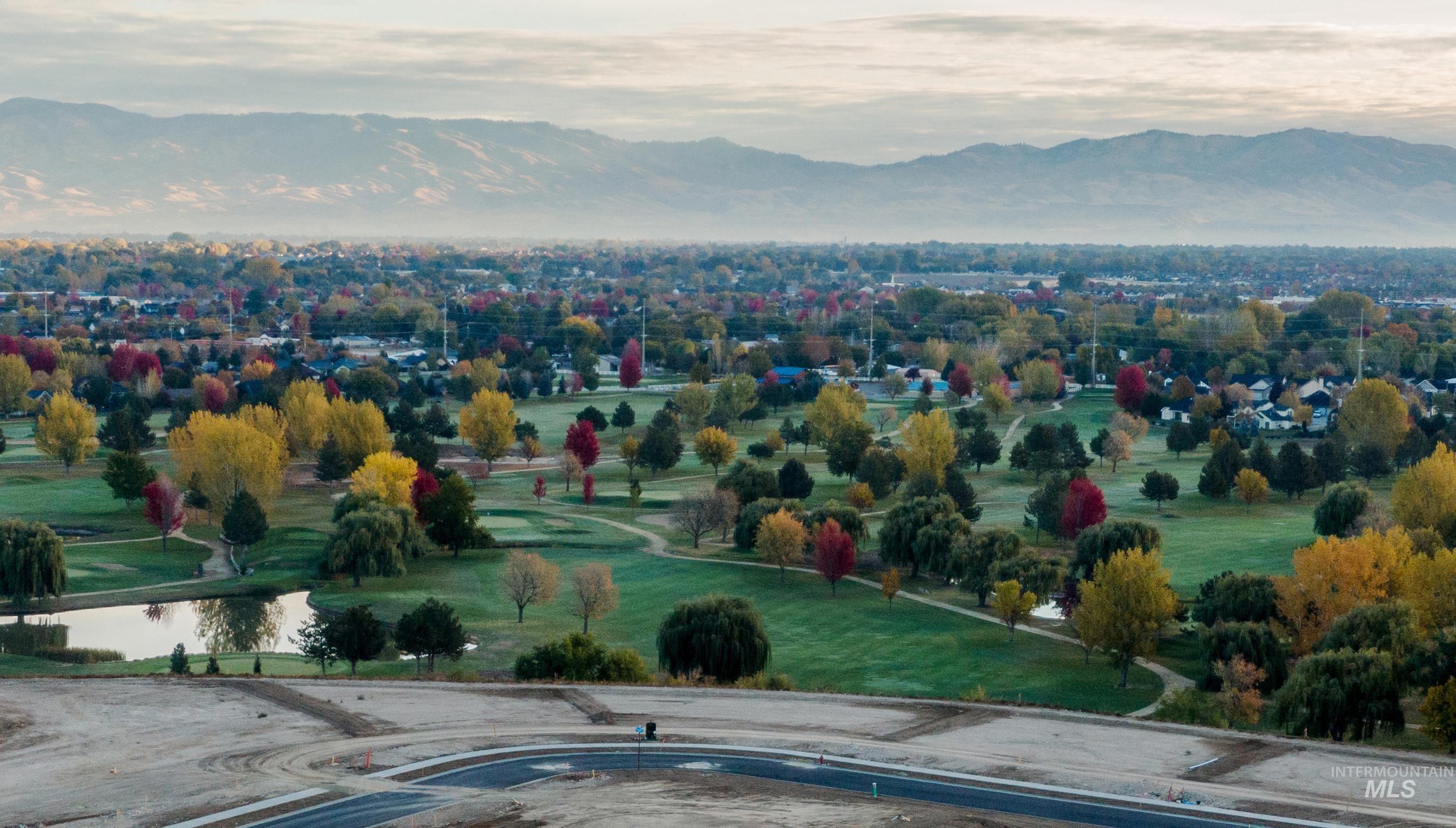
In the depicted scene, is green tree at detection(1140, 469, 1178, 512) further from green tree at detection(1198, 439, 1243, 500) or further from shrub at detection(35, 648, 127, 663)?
shrub at detection(35, 648, 127, 663)

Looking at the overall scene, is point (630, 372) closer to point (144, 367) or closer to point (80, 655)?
point (144, 367)

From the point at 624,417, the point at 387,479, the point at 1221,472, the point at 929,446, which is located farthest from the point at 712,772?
the point at 624,417

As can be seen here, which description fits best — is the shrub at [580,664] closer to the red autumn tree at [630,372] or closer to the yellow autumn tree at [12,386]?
the yellow autumn tree at [12,386]

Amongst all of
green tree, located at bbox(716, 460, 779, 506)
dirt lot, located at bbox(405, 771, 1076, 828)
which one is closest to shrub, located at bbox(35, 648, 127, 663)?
dirt lot, located at bbox(405, 771, 1076, 828)

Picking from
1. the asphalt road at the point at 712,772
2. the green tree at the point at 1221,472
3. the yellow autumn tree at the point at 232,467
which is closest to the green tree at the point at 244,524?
the yellow autumn tree at the point at 232,467

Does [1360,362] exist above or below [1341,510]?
above

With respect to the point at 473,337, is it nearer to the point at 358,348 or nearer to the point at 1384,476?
the point at 358,348
